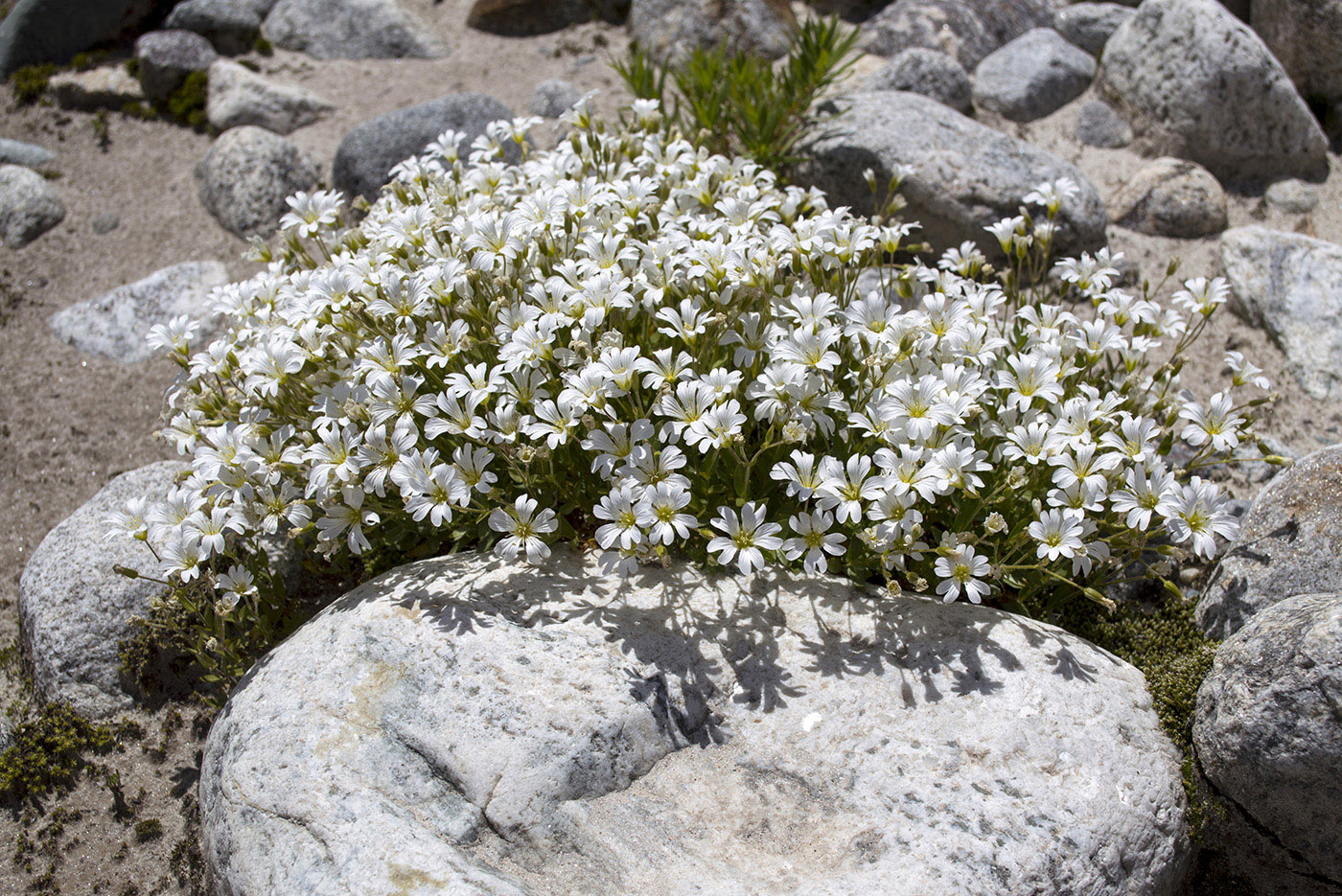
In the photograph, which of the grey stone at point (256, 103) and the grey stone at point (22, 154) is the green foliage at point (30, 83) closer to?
the grey stone at point (22, 154)

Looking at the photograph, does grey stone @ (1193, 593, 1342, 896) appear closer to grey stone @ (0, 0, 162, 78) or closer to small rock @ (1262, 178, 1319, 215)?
small rock @ (1262, 178, 1319, 215)

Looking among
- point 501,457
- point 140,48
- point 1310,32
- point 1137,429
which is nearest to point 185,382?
point 501,457

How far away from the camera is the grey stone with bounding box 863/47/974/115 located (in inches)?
289

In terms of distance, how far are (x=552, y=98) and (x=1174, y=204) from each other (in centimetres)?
481

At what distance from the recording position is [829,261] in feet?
13.3

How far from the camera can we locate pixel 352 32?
9273 mm

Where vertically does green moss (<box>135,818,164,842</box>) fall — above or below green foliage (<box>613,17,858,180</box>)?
below

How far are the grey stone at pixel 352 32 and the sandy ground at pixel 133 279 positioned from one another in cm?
17

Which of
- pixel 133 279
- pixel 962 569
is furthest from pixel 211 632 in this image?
pixel 133 279

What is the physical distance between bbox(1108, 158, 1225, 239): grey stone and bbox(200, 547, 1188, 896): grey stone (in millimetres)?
4049

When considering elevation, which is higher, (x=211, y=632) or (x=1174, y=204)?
(x=1174, y=204)

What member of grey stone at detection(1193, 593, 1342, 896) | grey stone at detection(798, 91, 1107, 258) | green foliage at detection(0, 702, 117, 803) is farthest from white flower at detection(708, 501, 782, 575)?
grey stone at detection(798, 91, 1107, 258)

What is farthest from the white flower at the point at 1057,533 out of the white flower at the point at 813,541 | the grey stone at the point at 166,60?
the grey stone at the point at 166,60

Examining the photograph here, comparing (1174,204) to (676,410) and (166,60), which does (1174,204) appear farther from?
(166,60)
